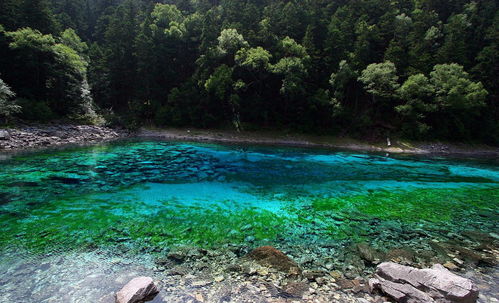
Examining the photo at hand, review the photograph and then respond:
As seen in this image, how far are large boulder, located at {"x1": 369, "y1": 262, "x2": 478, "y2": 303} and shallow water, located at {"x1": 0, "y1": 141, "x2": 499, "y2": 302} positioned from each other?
1743mm

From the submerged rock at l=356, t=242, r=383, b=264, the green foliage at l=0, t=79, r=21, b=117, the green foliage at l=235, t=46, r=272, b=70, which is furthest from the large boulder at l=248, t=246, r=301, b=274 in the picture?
the green foliage at l=0, t=79, r=21, b=117

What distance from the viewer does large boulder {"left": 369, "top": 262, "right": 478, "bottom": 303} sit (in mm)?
4684

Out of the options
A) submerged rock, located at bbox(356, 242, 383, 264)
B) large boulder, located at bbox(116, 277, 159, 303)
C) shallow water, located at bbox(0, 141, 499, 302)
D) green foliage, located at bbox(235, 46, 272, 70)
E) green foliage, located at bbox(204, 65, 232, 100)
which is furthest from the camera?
green foliage, located at bbox(204, 65, 232, 100)

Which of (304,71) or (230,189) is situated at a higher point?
(304,71)

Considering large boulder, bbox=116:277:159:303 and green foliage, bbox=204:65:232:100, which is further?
green foliage, bbox=204:65:232:100

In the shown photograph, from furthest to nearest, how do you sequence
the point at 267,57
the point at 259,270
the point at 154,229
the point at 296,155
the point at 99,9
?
the point at 99,9 → the point at 267,57 → the point at 296,155 → the point at 154,229 → the point at 259,270

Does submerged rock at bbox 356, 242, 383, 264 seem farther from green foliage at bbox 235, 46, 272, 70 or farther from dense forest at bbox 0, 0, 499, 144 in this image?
green foliage at bbox 235, 46, 272, 70

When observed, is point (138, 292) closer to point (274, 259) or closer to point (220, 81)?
point (274, 259)

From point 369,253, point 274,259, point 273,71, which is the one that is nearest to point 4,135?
point 274,259

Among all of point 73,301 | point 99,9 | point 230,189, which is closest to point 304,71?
point 230,189

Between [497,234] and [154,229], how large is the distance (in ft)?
40.8

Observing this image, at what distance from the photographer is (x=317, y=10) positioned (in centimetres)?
4453

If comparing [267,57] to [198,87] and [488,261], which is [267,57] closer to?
[198,87]

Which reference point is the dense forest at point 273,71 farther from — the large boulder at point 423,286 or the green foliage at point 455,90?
the large boulder at point 423,286
